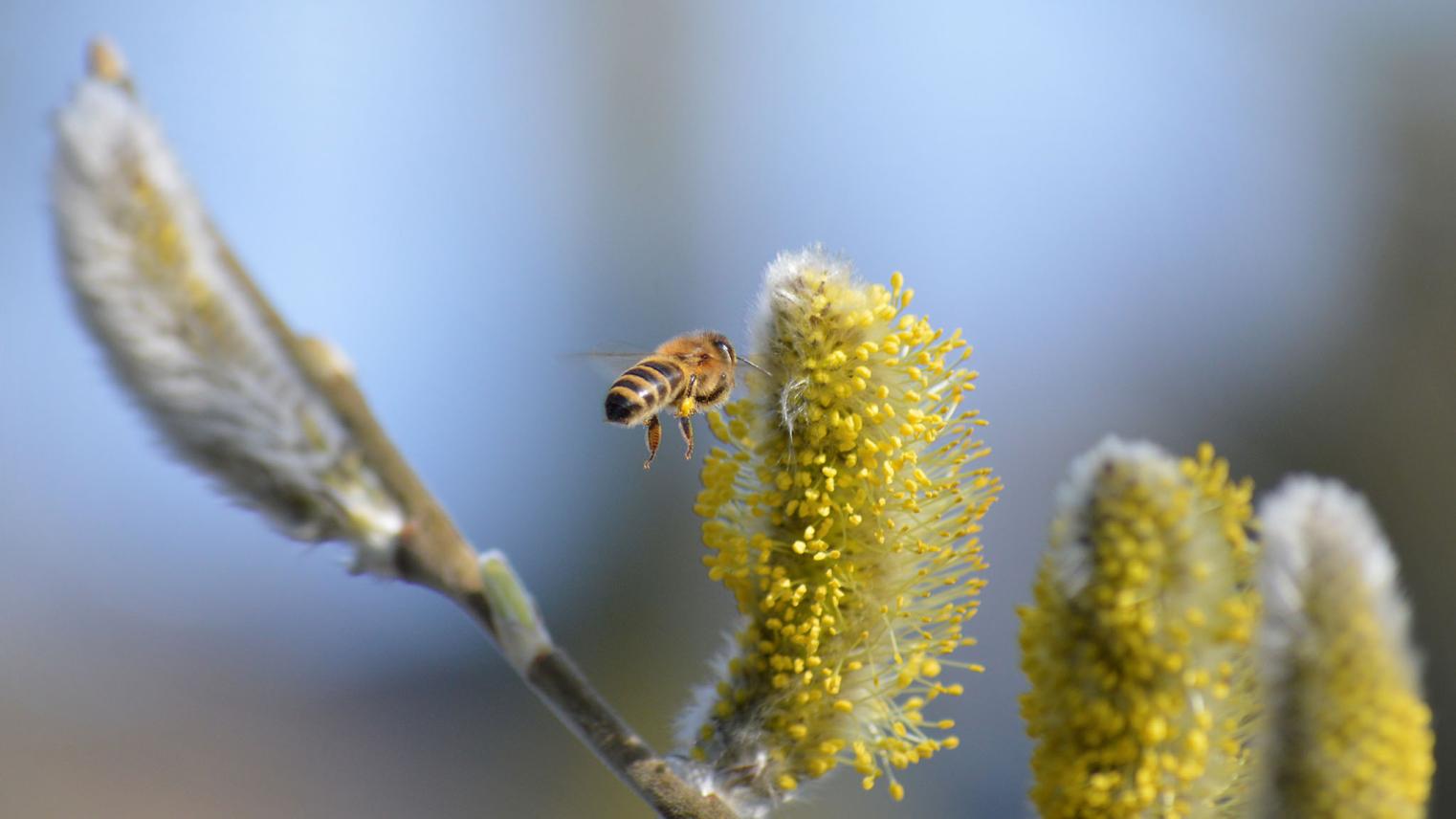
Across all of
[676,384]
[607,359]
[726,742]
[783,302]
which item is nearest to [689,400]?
[676,384]

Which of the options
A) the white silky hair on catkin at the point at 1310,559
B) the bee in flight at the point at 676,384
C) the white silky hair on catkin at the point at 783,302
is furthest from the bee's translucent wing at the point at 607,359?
the white silky hair on catkin at the point at 1310,559

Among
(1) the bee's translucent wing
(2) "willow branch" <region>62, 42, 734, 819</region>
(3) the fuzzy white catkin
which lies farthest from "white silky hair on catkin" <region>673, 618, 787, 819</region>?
(1) the bee's translucent wing

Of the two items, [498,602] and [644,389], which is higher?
[644,389]

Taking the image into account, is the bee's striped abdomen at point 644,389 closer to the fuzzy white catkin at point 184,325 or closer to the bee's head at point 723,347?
the bee's head at point 723,347

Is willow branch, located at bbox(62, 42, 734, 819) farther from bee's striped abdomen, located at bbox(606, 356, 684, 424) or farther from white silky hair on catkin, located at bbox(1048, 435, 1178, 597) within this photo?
bee's striped abdomen, located at bbox(606, 356, 684, 424)

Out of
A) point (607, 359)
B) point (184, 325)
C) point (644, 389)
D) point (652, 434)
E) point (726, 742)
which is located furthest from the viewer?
point (607, 359)

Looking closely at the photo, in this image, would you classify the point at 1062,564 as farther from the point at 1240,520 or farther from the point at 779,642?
the point at 779,642

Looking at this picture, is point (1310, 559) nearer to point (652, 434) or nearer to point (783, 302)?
point (783, 302)
